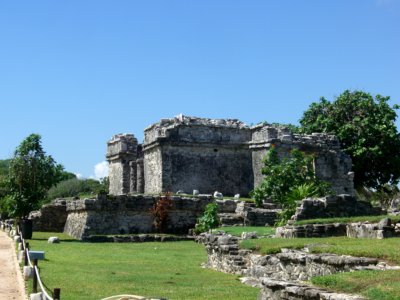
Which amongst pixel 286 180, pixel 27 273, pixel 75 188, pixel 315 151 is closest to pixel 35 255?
pixel 27 273

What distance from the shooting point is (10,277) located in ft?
40.9

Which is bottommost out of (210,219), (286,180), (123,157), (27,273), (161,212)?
(27,273)

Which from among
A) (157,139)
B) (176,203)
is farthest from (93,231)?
(157,139)

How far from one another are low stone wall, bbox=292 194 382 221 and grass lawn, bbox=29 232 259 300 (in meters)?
3.64

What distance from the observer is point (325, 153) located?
32.6 meters

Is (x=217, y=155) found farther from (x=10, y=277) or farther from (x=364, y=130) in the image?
(x=10, y=277)

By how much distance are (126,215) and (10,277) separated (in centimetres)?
1326

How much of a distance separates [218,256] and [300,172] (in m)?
12.0

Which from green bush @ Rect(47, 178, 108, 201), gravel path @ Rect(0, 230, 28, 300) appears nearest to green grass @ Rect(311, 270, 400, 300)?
gravel path @ Rect(0, 230, 28, 300)

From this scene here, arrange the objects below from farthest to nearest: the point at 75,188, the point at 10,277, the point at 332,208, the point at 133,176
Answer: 1. the point at 75,188
2. the point at 133,176
3. the point at 332,208
4. the point at 10,277

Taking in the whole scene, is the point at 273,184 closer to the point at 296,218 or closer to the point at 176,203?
the point at 176,203

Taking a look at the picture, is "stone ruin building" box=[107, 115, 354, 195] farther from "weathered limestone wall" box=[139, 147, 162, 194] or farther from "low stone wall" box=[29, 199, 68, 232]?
"low stone wall" box=[29, 199, 68, 232]

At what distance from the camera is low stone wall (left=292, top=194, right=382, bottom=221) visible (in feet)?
63.2

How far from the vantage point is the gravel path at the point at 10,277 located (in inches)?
409
